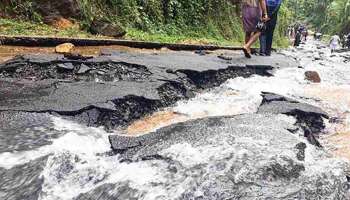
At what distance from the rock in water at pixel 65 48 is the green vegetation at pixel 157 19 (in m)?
1.05

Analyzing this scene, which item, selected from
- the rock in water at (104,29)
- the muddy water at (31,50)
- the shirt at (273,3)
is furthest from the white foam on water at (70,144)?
the shirt at (273,3)

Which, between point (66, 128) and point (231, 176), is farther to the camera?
point (66, 128)

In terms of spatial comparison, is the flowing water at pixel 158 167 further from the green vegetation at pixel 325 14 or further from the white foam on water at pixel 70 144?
the green vegetation at pixel 325 14

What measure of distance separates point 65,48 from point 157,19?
5.82m

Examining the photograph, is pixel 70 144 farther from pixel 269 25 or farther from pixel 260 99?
pixel 269 25

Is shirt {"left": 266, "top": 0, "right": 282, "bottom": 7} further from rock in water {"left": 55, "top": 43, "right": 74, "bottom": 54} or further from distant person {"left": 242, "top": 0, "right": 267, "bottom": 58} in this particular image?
rock in water {"left": 55, "top": 43, "right": 74, "bottom": 54}

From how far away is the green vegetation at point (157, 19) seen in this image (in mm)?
8523

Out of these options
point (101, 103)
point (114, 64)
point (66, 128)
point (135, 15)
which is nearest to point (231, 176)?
point (66, 128)

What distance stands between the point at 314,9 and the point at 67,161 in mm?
59899

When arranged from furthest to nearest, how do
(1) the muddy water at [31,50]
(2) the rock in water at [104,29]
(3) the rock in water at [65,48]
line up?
(2) the rock in water at [104,29], (3) the rock in water at [65,48], (1) the muddy water at [31,50]

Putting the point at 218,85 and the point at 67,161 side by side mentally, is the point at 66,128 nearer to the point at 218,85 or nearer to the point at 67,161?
the point at 67,161

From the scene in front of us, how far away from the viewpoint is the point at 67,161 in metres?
3.09

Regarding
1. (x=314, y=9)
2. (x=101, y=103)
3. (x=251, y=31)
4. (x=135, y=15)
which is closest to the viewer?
(x=101, y=103)

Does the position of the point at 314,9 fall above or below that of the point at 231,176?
below
